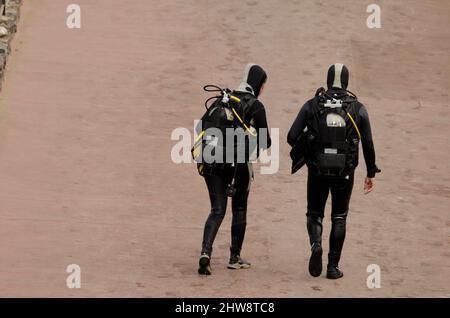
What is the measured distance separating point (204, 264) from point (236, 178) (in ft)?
2.67

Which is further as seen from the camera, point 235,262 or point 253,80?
point 235,262

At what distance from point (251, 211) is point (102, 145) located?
2237 mm

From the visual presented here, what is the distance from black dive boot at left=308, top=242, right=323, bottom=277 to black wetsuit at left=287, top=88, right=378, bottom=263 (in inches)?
2.4

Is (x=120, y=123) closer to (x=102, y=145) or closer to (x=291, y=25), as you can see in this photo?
(x=102, y=145)

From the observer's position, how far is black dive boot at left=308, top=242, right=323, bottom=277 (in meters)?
11.9

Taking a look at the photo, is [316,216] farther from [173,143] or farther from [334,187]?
[173,143]

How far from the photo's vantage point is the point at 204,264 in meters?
11.9

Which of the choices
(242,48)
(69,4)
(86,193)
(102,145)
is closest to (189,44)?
(242,48)

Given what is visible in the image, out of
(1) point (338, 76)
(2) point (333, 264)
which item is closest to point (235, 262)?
(2) point (333, 264)

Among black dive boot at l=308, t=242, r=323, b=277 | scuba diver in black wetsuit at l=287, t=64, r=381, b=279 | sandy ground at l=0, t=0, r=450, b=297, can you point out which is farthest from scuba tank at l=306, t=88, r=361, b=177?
sandy ground at l=0, t=0, r=450, b=297

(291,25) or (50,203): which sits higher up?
(291,25)

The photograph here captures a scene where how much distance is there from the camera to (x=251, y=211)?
14016 millimetres

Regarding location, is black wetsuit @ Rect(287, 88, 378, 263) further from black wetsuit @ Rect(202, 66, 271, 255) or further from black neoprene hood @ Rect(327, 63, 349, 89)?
black wetsuit @ Rect(202, 66, 271, 255)

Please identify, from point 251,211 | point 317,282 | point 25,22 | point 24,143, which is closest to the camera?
point 317,282
